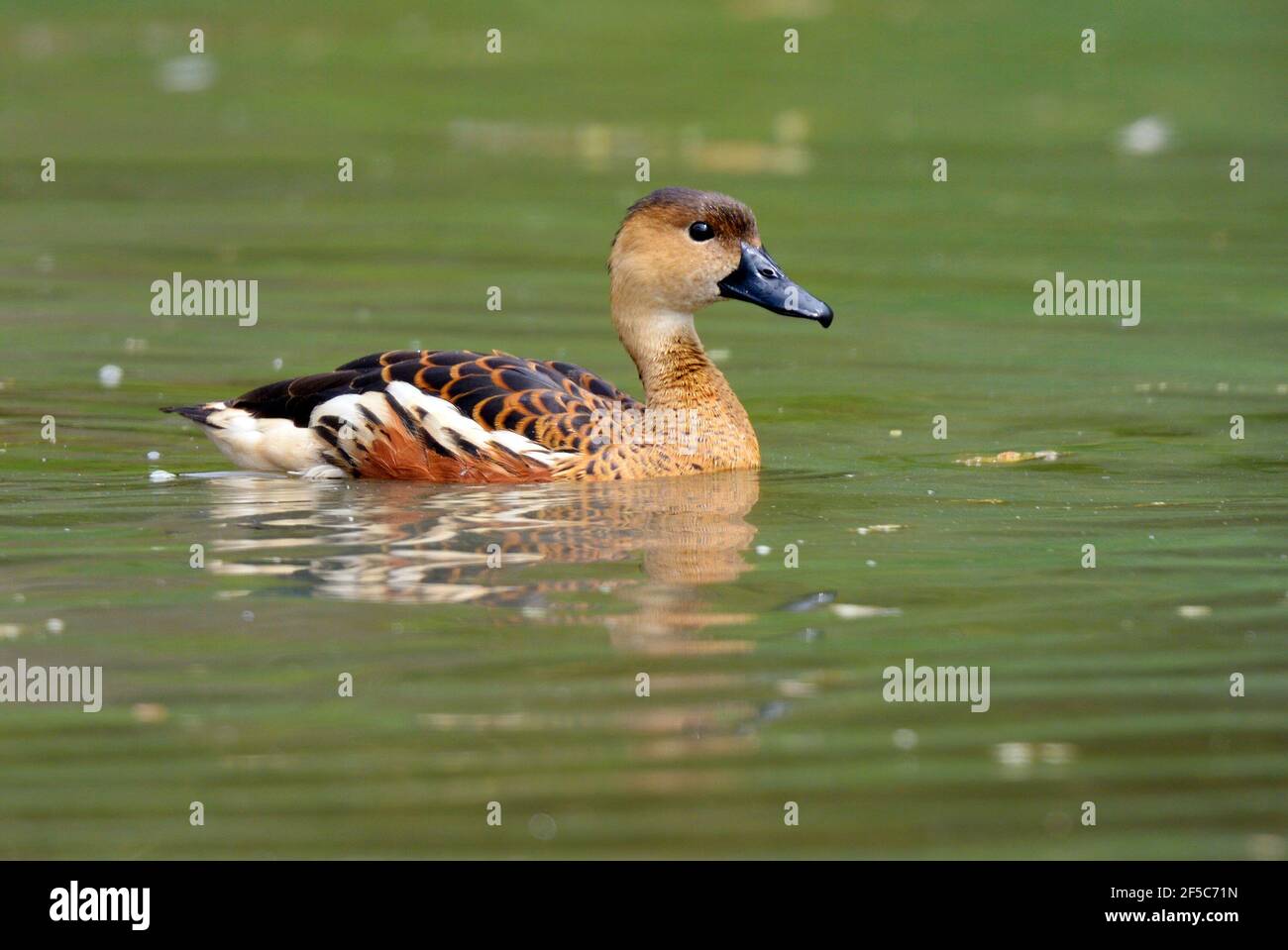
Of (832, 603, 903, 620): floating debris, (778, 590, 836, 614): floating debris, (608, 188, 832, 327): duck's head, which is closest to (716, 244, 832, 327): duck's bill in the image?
(608, 188, 832, 327): duck's head

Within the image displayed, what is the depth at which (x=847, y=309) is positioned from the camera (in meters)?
16.1

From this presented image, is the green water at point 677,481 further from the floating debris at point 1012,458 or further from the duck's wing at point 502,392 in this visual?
the duck's wing at point 502,392

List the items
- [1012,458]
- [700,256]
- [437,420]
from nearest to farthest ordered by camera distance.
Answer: [437,420] → [700,256] → [1012,458]

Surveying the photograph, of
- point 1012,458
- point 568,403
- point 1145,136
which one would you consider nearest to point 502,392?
point 568,403

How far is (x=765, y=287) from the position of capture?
11.5m

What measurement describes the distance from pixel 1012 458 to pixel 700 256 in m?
2.01

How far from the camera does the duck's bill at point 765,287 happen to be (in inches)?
451

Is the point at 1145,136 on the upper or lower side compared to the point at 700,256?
upper

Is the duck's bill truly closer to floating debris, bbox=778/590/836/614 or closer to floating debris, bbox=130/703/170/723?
floating debris, bbox=778/590/836/614

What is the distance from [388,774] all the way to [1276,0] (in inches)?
881

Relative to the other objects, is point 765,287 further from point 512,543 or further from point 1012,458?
point 512,543

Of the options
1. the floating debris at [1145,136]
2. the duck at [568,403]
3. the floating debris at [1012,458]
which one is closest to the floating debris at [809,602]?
the duck at [568,403]

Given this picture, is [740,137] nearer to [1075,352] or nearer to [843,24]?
[843,24]

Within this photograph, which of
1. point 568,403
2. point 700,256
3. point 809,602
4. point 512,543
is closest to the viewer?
point 809,602
